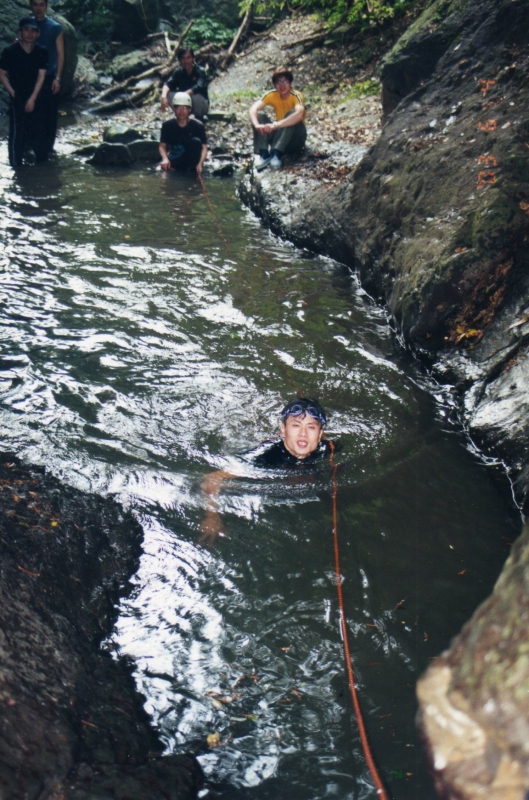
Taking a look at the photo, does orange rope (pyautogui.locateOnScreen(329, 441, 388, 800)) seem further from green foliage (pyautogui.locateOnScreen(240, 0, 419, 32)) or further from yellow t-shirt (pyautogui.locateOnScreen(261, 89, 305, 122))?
green foliage (pyautogui.locateOnScreen(240, 0, 419, 32))

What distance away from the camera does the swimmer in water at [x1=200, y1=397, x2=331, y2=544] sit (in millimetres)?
5039

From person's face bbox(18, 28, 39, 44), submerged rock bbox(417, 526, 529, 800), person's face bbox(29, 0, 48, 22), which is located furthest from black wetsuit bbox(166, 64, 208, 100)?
submerged rock bbox(417, 526, 529, 800)

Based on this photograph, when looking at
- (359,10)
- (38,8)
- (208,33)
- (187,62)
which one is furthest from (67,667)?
(208,33)

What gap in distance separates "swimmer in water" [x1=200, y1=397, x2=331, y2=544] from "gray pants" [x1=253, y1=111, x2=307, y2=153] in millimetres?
8210

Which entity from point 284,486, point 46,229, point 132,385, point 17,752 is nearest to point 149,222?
point 46,229

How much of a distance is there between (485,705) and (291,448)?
3.49 metres

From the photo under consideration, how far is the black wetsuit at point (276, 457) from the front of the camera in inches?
213

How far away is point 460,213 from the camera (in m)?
6.86

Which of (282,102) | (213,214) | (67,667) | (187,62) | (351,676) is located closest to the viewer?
(67,667)

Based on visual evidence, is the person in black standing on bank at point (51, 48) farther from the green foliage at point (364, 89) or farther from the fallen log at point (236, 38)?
the fallen log at point (236, 38)

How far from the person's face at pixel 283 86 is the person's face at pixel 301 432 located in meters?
8.93

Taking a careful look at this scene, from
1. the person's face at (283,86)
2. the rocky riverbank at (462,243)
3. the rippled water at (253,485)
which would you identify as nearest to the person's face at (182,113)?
the person's face at (283,86)

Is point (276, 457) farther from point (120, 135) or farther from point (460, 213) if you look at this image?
point (120, 135)

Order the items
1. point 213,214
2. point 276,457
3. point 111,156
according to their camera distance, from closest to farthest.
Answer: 1. point 276,457
2. point 213,214
3. point 111,156
